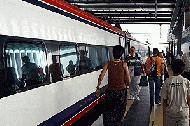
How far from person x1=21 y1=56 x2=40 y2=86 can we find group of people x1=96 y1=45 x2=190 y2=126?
1375mm

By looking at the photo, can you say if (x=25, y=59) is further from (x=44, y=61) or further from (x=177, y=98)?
(x=177, y=98)

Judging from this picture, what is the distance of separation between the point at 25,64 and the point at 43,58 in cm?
64

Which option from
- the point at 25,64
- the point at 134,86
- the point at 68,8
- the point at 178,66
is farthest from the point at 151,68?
the point at 25,64

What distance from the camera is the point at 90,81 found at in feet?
28.7

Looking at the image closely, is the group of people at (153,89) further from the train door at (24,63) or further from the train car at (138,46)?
the train car at (138,46)

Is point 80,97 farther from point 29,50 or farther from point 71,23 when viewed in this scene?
point 29,50


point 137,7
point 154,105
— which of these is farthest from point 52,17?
point 137,7

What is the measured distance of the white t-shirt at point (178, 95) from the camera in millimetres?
4766

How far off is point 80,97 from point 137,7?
16282mm

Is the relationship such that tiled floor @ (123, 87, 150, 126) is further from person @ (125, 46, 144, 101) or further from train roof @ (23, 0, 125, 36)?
train roof @ (23, 0, 125, 36)

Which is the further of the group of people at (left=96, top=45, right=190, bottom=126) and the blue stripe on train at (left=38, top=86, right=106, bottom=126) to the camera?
the blue stripe on train at (left=38, top=86, right=106, bottom=126)

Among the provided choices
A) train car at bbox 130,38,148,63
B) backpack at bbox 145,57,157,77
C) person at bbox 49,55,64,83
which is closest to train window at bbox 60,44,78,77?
person at bbox 49,55,64,83

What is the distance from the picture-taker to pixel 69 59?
22.9ft

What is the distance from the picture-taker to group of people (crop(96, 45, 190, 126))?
15.7 feet
